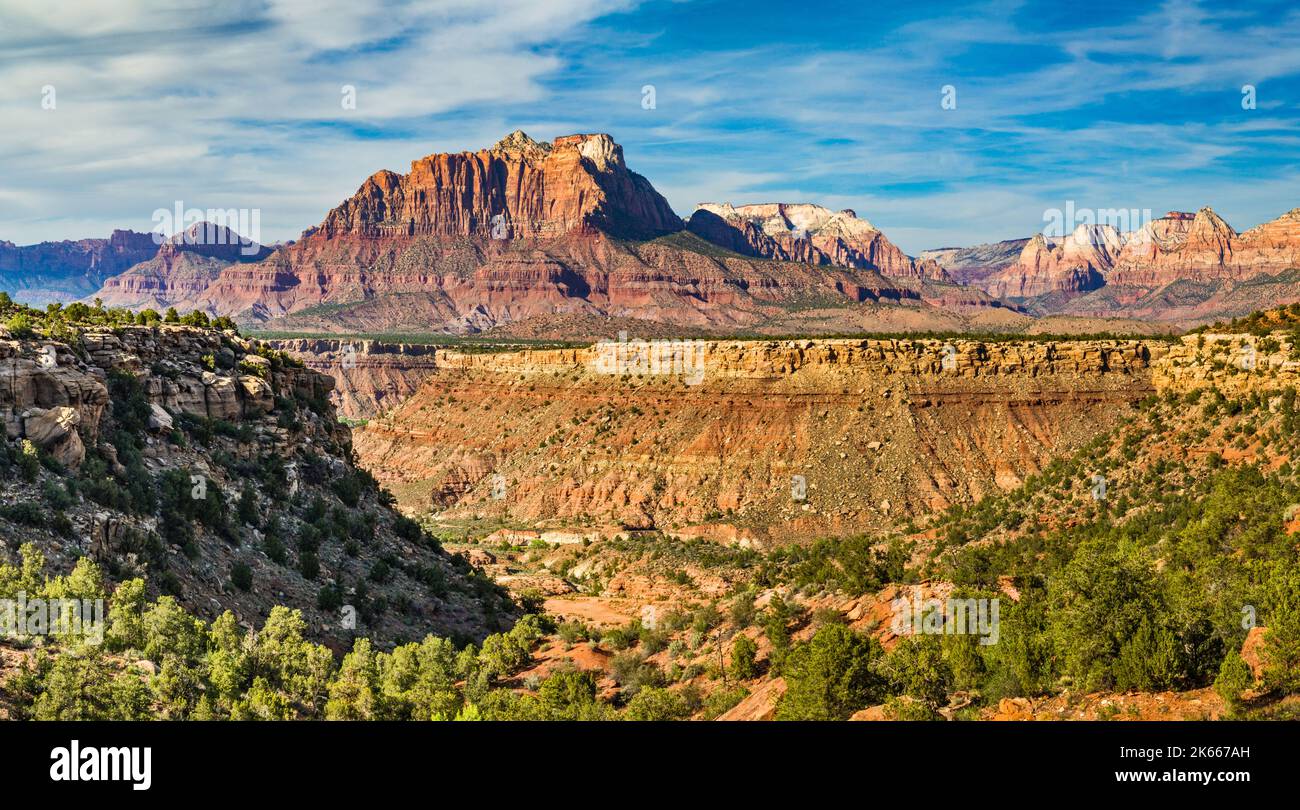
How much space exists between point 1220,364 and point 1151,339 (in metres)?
38.3

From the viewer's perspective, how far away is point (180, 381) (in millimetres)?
32781

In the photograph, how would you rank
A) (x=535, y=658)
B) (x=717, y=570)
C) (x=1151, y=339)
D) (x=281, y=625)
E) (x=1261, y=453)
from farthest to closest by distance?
(x=1151, y=339) < (x=717, y=570) < (x=1261, y=453) < (x=535, y=658) < (x=281, y=625)

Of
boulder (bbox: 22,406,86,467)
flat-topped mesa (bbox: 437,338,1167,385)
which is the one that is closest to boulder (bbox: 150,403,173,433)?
boulder (bbox: 22,406,86,467)

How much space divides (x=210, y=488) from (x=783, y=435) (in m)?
52.6

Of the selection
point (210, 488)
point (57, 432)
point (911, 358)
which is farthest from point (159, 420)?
point (911, 358)

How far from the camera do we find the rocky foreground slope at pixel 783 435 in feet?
237

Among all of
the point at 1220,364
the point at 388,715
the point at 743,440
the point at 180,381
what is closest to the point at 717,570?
the point at 743,440

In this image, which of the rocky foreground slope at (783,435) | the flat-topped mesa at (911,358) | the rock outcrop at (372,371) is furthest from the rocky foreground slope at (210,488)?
the rock outcrop at (372,371)

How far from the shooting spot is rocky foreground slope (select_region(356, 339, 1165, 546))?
72312 millimetres

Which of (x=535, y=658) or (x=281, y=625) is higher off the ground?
(x=281, y=625)

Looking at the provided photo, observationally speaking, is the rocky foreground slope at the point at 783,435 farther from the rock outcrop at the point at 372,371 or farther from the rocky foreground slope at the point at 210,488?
the rock outcrop at the point at 372,371

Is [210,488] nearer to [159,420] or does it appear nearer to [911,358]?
[159,420]

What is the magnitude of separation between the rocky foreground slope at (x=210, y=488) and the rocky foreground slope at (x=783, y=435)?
35631 millimetres
